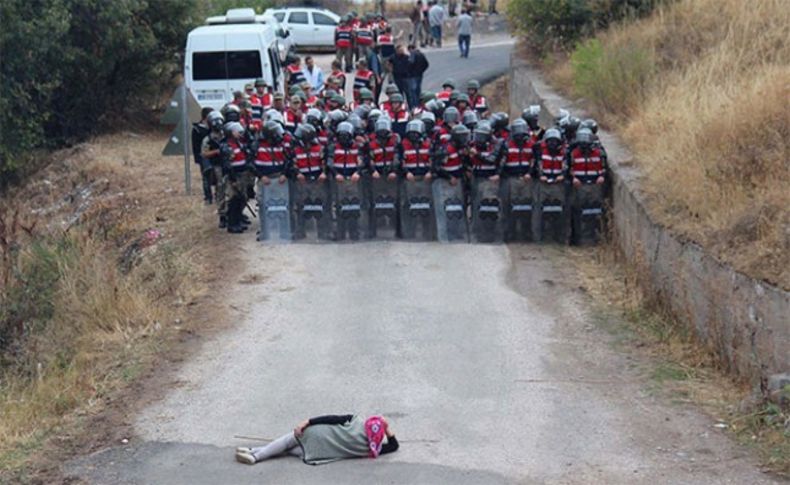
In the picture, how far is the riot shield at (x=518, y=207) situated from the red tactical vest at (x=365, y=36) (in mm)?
15194

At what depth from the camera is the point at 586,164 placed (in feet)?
55.3

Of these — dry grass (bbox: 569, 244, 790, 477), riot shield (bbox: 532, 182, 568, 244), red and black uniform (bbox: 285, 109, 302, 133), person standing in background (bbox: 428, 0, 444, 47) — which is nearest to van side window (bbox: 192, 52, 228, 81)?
red and black uniform (bbox: 285, 109, 302, 133)

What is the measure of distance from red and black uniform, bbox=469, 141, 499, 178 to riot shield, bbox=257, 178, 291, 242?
250 centimetres

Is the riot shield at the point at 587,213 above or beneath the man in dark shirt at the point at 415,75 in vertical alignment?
beneath

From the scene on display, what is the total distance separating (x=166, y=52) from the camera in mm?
30969

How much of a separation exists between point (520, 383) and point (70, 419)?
3.97 meters

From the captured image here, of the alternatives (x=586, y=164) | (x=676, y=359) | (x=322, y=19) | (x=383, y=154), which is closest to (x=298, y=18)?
(x=322, y=19)

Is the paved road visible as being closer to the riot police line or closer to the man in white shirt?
the riot police line

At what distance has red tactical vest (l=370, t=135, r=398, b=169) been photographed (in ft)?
56.5

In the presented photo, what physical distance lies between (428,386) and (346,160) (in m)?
5.93

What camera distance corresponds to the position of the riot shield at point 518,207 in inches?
676

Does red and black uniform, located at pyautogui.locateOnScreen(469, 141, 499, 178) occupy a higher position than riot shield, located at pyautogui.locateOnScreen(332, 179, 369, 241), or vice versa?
red and black uniform, located at pyautogui.locateOnScreen(469, 141, 499, 178)

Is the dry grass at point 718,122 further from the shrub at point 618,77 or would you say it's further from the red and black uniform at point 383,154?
the red and black uniform at point 383,154

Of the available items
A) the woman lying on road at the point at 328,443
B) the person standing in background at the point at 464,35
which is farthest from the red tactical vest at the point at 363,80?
the woman lying on road at the point at 328,443
